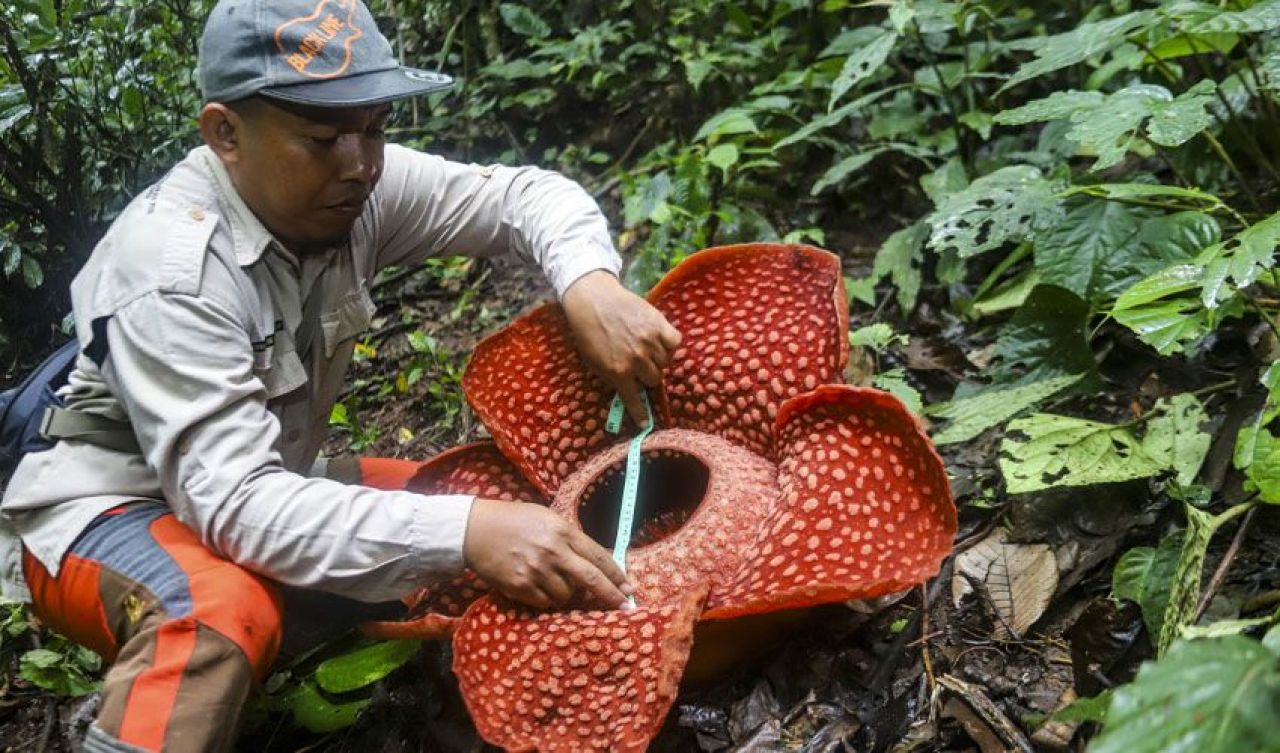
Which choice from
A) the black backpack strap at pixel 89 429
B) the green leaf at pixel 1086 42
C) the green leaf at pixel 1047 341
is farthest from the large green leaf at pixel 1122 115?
the black backpack strap at pixel 89 429

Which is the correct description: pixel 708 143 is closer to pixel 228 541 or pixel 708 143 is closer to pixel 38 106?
pixel 38 106

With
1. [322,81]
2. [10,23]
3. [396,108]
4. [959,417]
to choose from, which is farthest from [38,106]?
[959,417]

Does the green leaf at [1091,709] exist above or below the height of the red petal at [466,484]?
above

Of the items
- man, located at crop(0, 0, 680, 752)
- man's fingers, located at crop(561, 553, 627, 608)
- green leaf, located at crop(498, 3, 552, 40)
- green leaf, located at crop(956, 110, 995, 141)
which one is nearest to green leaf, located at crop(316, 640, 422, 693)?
man, located at crop(0, 0, 680, 752)

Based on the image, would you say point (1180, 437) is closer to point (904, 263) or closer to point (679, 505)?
point (679, 505)

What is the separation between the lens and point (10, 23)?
3600 mm

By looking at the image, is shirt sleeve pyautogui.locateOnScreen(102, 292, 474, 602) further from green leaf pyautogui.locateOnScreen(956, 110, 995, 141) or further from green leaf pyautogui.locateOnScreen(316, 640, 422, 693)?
green leaf pyautogui.locateOnScreen(956, 110, 995, 141)

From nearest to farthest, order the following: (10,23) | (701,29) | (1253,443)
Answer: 1. (1253,443)
2. (10,23)
3. (701,29)

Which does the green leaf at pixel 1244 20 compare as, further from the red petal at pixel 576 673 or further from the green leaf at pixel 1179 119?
the red petal at pixel 576 673

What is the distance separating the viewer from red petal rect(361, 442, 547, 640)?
2.16m

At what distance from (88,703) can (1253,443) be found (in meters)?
2.61

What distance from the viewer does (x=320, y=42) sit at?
2.10 m

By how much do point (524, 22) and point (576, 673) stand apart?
4.02 meters

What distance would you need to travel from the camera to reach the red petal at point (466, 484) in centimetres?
216
